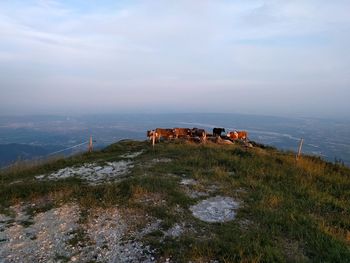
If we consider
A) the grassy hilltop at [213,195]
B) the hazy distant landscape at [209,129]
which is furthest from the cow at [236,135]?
the grassy hilltop at [213,195]

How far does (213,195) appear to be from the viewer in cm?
1452

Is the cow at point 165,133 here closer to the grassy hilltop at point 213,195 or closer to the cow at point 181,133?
the cow at point 181,133

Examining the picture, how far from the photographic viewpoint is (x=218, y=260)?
9312 mm

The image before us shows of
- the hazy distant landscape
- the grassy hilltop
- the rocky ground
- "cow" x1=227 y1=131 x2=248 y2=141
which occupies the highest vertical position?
"cow" x1=227 y1=131 x2=248 y2=141

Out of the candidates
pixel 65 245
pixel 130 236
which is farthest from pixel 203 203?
pixel 65 245

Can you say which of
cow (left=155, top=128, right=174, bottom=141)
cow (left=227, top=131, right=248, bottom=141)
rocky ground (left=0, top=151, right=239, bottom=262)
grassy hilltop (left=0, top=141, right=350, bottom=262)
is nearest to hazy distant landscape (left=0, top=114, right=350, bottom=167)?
cow (left=155, top=128, right=174, bottom=141)

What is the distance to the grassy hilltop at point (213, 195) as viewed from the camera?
998cm

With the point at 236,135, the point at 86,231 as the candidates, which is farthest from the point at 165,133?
the point at 86,231

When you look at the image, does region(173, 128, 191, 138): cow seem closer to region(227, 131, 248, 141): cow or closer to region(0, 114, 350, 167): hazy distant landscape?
region(227, 131, 248, 141): cow

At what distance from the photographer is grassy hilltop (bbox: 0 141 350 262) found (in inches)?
393

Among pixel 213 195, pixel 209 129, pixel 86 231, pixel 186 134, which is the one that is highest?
pixel 186 134

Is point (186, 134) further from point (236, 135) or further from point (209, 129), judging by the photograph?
point (209, 129)

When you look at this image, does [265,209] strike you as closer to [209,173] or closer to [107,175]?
[209,173]

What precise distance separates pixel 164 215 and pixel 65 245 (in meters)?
3.20
